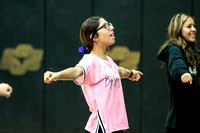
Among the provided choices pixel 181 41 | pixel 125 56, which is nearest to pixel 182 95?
pixel 181 41

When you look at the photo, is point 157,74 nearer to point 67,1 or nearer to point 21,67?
point 67,1

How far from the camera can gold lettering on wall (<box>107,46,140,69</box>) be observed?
5.63 meters

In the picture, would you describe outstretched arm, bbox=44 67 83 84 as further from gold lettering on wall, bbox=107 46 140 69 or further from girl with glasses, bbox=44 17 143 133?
gold lettering on wall, bbox=107 46 140 69

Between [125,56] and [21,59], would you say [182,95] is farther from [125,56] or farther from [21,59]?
[21,59]

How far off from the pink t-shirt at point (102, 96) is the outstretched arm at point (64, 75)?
0.34ft

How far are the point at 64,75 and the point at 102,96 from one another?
1.57ft

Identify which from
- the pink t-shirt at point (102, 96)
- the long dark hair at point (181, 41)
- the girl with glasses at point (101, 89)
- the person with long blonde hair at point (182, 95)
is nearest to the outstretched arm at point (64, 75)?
the girl with glasses at point (101, 89)

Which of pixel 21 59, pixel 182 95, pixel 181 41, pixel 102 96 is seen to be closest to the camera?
pixel 102 96

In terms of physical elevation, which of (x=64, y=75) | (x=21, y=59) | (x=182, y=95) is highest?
(x=21, y=59)

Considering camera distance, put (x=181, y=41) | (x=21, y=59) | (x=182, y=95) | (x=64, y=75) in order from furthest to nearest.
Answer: (x=21, y=59) → (x=181, y=41) → (x=182, y=95) → (x=64, y=75)

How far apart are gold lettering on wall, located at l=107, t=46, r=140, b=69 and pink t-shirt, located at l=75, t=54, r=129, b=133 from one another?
254 cm

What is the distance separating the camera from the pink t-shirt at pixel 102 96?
295 centimetres

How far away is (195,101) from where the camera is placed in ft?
10.9

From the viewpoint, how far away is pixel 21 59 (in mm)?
5609
